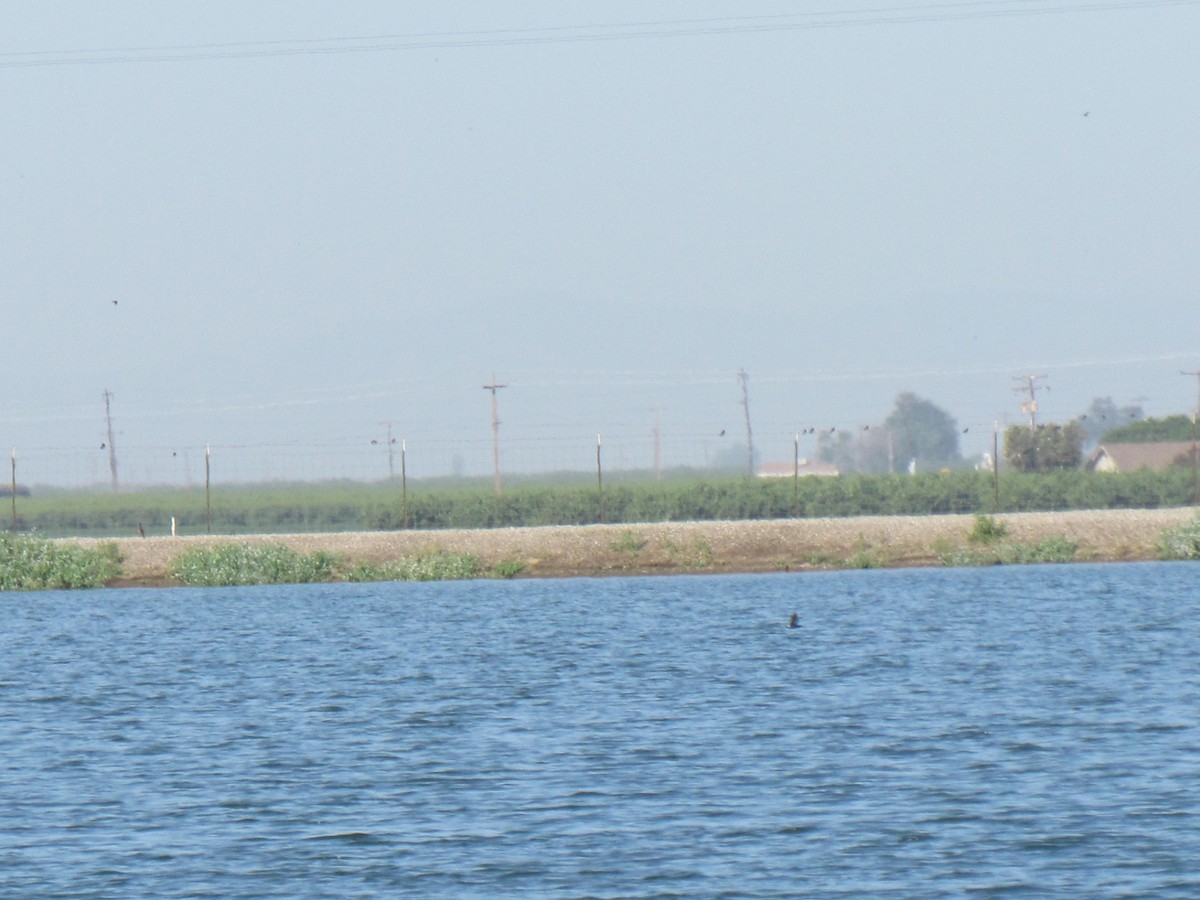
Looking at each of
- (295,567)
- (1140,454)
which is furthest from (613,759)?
(1140,454)

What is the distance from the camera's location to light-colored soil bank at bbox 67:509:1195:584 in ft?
245

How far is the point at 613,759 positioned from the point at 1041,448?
123119 mm

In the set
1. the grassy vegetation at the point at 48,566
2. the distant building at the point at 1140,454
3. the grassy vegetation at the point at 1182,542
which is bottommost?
the grassy vegetation at the point at 1182,542

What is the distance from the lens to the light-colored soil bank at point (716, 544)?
74.7m

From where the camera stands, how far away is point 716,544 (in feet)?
247

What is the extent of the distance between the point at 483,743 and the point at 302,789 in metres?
4.20

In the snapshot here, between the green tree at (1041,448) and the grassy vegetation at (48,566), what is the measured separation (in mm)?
83972

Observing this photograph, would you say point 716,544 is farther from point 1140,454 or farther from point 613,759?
point 1140,454

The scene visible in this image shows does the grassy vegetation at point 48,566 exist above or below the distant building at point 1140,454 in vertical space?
below

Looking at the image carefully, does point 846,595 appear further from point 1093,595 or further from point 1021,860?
point 1021,860

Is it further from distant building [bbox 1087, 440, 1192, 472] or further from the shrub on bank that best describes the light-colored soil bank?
distant building [bbox 1087, 440, 1192, 472]

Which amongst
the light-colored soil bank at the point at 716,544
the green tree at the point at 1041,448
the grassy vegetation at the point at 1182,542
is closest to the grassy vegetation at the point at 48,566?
the light-colored soil bank at the point at 716,544

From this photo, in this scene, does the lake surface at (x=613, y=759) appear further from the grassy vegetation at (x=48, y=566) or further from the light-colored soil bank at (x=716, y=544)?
the light-colored soil bank at (x=716, y=544)

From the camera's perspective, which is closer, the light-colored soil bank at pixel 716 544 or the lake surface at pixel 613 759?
the lake surface at pixel 613 759
